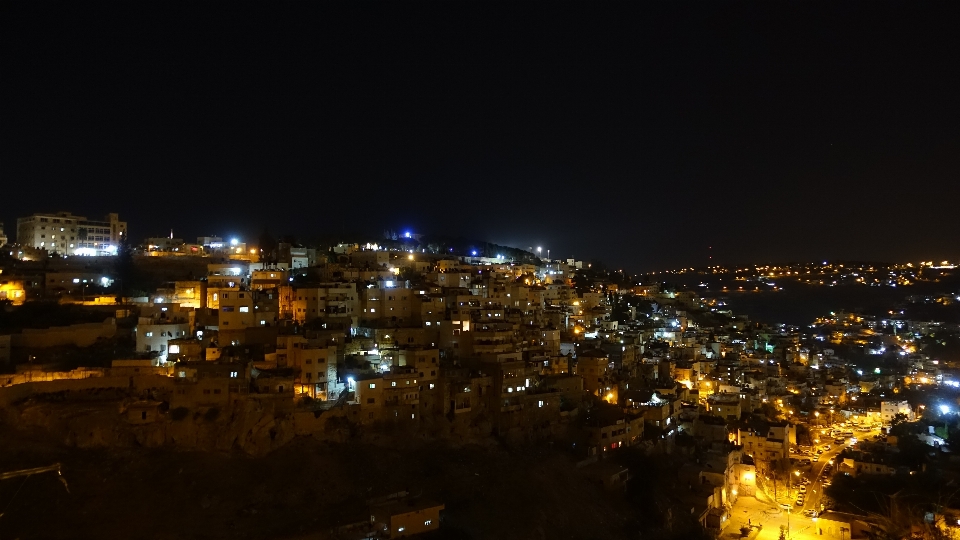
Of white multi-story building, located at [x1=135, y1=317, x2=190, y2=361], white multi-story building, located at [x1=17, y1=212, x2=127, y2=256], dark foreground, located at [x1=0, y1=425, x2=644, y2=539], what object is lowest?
dark foreground, located at [x1=0, y1=425, x2=644, y2=539]

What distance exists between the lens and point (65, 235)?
41.1 metres

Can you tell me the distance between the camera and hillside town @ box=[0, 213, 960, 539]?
755 inches

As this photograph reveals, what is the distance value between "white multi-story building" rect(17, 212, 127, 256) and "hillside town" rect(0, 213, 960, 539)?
0.53 ft

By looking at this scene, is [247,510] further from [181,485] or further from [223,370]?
[223,370]

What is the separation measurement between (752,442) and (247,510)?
2311 cm

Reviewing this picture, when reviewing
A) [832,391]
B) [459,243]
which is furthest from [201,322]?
[459,243]

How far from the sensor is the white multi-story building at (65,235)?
40312 mm

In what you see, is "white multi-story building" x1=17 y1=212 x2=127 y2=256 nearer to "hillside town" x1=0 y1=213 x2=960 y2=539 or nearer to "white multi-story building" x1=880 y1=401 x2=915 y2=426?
"hillside town" x1=0 y1=213 x2=960 y2=539

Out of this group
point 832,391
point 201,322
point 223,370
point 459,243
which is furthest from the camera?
point 459,243

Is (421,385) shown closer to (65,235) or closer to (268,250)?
(268,250)

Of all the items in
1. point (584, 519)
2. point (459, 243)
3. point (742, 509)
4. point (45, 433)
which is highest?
point (459, 243)

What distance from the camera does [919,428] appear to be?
31.5 metres

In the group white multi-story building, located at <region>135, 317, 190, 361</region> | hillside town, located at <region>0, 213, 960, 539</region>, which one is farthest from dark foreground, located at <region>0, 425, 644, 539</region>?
white multi-story building, located at <region>135, 317, 190, 361</region>

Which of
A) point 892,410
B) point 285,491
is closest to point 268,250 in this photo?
point 285,491
